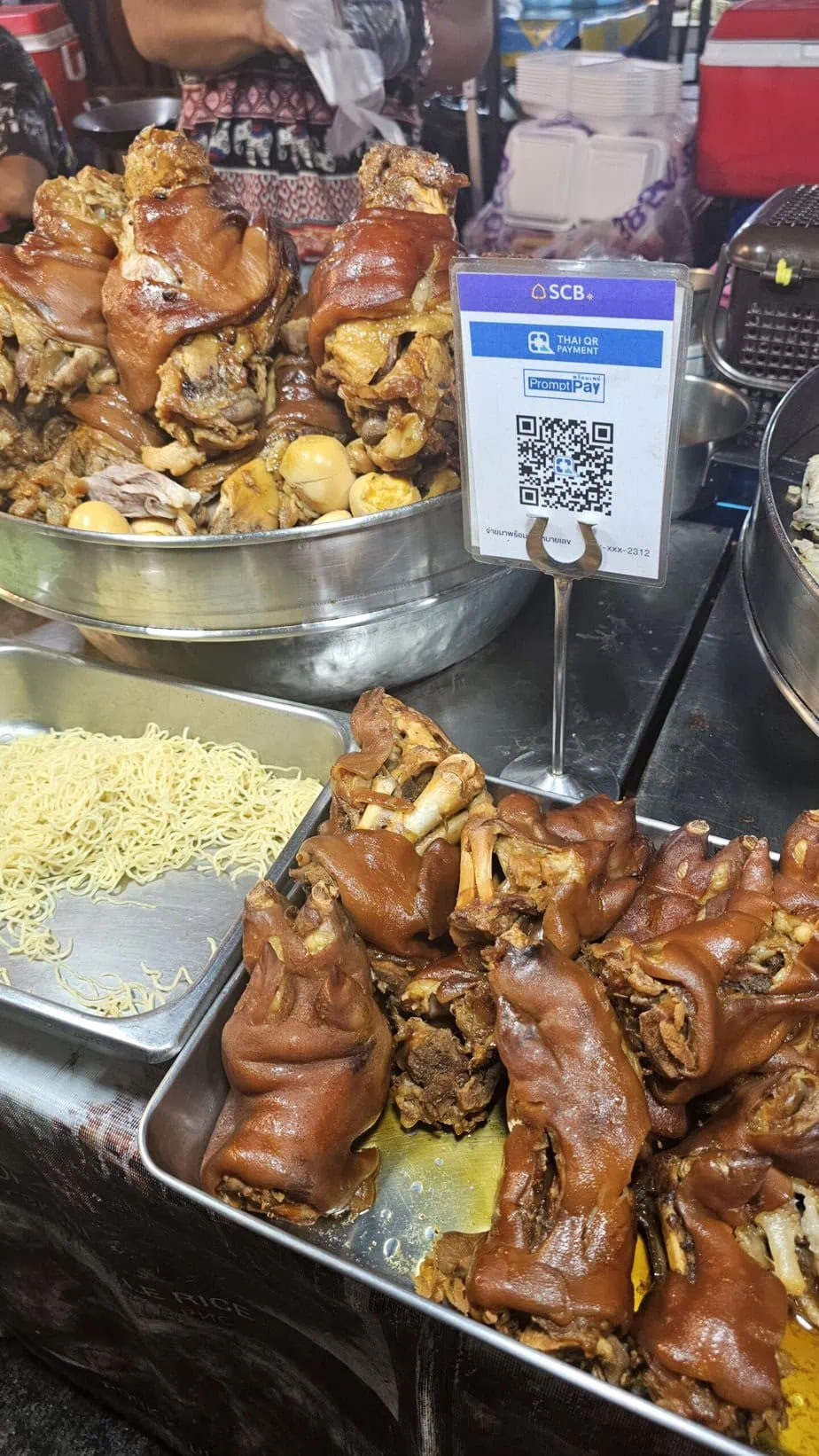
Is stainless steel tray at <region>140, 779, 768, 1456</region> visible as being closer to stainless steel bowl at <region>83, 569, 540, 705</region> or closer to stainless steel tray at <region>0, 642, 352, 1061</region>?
stainless steel tray at <region>0, 642, 352, 1061</region>

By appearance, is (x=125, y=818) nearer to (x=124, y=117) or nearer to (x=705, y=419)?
A: (x=705, y=419)

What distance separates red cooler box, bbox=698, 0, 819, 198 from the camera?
10.1 feet

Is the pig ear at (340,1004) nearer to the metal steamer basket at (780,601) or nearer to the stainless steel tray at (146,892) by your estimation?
the stainless steel tray at (146,892)

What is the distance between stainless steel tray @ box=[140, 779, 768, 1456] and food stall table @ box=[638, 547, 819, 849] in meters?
0.81

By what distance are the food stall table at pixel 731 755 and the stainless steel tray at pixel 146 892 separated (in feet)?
2.45

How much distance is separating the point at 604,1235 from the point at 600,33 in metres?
3.98

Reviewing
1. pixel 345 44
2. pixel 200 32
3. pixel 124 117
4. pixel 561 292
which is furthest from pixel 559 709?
pixel 124 117

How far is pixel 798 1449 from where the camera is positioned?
3.73 feet

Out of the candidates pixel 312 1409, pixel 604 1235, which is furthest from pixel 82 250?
pixel 312 1409

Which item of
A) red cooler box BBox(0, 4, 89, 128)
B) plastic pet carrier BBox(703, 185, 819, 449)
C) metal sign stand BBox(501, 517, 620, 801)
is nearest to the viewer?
metal sign stand BBox(501, 517, 620, 801)

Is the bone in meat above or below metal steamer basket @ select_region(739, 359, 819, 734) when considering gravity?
below

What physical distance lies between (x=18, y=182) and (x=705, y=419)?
333 cm

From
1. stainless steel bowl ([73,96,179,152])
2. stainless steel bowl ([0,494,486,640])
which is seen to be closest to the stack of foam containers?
stainless steel bowl ([73,96,179,152])

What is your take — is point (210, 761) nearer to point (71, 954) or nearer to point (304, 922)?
point (71, 954)
